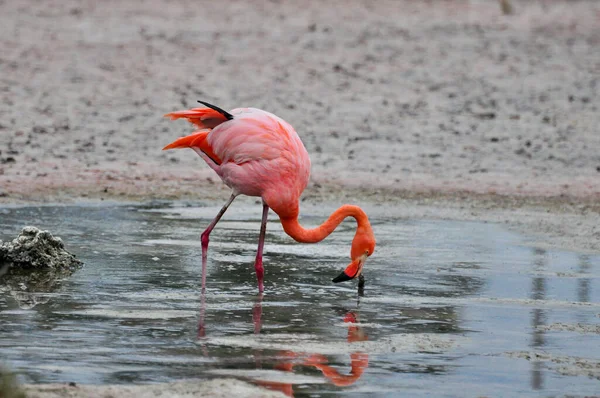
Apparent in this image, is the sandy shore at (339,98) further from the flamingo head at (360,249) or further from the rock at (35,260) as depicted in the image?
the rock at (35,260)

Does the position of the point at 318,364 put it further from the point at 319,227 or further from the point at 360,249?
the point at 319,227

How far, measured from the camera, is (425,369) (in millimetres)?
5680

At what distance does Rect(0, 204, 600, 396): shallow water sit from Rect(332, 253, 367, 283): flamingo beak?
163 mm

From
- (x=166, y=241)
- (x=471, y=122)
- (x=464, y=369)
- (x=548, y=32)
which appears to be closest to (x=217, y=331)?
(x=464, y=369)

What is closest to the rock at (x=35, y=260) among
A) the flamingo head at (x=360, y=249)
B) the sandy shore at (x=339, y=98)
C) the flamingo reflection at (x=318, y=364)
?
the flamingo reflection at (x=318, y=364)

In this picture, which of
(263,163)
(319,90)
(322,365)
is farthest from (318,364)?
(319,90)

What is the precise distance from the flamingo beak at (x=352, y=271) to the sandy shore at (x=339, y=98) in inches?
116

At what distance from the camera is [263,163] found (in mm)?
7891

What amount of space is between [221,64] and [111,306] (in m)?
11.8

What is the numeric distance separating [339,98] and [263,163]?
9221 millimetres

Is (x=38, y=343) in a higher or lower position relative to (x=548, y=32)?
lower

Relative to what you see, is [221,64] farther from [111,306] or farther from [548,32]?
[111,306]

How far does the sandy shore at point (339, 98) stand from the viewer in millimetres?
12424

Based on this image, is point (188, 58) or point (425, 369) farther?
point (188, 58)
